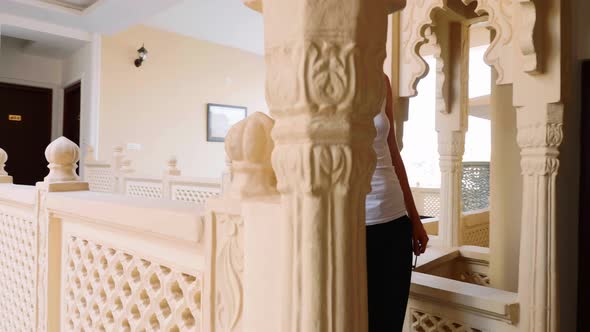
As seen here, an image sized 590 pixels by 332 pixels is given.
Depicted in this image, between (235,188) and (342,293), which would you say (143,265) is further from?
(342,293)

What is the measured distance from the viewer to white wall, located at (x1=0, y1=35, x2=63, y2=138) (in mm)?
7173

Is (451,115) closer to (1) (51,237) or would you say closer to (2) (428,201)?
(1) (51,237)

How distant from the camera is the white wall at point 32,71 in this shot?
717 cm

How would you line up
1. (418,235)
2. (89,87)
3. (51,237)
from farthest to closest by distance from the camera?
(89,87), (51,237), (418,235)

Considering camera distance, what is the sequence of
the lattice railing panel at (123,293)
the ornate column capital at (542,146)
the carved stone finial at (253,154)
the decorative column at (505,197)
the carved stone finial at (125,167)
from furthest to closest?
the carved stone finial at (125,167), the decorative column at (505,197), the ornate column capital at (542,146), the lattice railing panel at (123,293), the carved stone finial at (253,154)

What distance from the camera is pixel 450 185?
3.29m

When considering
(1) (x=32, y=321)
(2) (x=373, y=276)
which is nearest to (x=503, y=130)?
(2) (x=373, y=276)

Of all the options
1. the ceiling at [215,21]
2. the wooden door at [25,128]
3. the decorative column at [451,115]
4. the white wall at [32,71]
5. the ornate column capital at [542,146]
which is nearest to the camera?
the ornate column capital at [542,146]

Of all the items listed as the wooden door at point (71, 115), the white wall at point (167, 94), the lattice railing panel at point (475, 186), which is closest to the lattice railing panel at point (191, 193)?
the white wall at point (167, 94)

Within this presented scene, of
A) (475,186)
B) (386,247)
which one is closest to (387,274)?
(386,247)

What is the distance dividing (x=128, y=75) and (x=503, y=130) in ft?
20.4

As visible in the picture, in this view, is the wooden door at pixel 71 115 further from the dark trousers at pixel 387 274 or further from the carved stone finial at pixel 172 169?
the dark trousers at pixel 387 274

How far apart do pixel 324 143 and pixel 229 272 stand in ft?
1.26

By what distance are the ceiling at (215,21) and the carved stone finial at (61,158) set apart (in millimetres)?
5155
